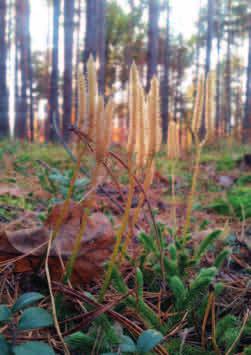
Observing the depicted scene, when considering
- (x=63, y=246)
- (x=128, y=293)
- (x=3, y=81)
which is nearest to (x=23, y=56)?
(x=3, y=81)

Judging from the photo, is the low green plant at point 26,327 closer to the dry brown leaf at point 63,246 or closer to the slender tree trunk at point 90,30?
the dry brown leaf at point 63,246

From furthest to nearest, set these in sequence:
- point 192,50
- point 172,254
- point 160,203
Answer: point 192,50
point 160,203
point 172,254

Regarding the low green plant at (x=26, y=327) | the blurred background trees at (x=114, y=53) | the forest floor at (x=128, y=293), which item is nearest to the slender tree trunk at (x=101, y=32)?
the blurred background trees at (x=114, y=53)

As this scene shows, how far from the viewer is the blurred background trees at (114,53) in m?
10.2

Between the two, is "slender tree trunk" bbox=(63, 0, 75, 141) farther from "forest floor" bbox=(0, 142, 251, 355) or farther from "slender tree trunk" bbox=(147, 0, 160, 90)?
"forest floor" bbox=(0, 142, 251, 355)

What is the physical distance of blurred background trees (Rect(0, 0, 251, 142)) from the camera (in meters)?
10.2

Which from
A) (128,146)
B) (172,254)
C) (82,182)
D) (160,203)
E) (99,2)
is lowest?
(160,203)

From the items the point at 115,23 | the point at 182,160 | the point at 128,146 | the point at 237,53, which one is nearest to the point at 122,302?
the point at 128,146

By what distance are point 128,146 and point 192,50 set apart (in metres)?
23.1

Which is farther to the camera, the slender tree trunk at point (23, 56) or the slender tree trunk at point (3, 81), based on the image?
the slender tree trunk at point (23, 56)

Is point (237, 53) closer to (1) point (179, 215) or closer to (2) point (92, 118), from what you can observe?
(1) point (179, 215)

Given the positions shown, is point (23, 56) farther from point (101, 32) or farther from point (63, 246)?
point (63, 246)

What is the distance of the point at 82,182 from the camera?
1.67 metres

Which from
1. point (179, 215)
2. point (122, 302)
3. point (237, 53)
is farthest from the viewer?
point (237, 53)
